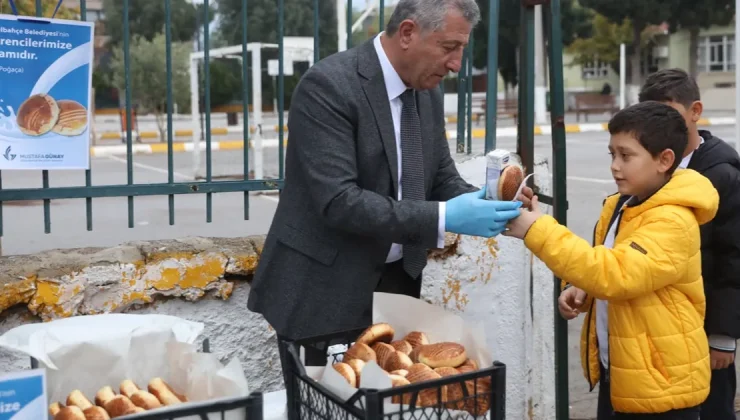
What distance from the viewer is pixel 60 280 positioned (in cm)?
310

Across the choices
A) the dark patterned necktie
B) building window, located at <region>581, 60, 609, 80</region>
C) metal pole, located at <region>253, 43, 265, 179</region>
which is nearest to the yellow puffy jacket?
the dark patterned necktie

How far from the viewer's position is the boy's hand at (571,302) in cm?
272

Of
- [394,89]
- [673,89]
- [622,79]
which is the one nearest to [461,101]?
[673,89]

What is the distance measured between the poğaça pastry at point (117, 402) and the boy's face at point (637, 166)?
1.31m

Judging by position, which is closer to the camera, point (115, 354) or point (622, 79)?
point (115, 354)

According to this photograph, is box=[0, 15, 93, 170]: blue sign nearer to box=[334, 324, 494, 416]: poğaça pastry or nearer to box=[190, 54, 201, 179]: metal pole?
box=[334, 324, 494, 416]: poğaça pastry

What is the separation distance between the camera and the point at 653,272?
2328 mm

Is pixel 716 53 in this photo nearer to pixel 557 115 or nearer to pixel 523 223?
pixel 557 115

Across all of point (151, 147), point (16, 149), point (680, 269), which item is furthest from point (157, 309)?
point (151, 147)

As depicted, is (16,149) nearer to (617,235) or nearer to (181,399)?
(181,399)

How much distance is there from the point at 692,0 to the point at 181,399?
37909mm

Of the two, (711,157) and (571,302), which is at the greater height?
(711,157)

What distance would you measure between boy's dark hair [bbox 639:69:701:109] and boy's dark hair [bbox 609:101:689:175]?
1.24 feet

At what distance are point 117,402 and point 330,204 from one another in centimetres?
70
